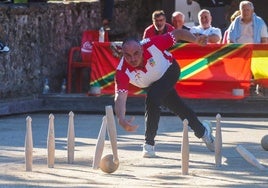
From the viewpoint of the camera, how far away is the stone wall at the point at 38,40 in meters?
17.6

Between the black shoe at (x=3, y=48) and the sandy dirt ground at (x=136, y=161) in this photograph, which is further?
the black shoe at (x=3, y=48)

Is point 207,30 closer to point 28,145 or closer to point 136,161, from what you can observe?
point 136,161

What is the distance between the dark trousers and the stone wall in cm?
606

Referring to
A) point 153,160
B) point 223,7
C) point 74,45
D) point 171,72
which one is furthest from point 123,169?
point 223,7

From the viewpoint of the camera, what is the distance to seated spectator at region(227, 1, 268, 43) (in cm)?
1695

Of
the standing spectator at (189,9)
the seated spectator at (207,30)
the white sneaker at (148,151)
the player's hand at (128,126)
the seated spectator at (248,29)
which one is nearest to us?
the player's hand at (128,126)

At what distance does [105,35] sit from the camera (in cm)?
2016

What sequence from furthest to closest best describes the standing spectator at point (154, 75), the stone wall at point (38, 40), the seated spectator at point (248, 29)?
the stone wall at point (38, 40) → the seated spectator at point (248, 29) → the standing spectator at point (154, 75)

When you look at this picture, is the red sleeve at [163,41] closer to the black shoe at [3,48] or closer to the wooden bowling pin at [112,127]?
the wooden bowling pin at [112,127]

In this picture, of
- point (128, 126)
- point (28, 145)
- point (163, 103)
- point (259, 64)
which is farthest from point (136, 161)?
point (259, 64)

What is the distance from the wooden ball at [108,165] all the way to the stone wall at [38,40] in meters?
7.20

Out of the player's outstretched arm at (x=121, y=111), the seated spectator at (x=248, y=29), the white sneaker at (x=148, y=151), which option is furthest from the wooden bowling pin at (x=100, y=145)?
the seated spectator at (x=248, y=29)

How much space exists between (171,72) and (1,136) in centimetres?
334

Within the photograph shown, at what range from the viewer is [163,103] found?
12.0 meters
